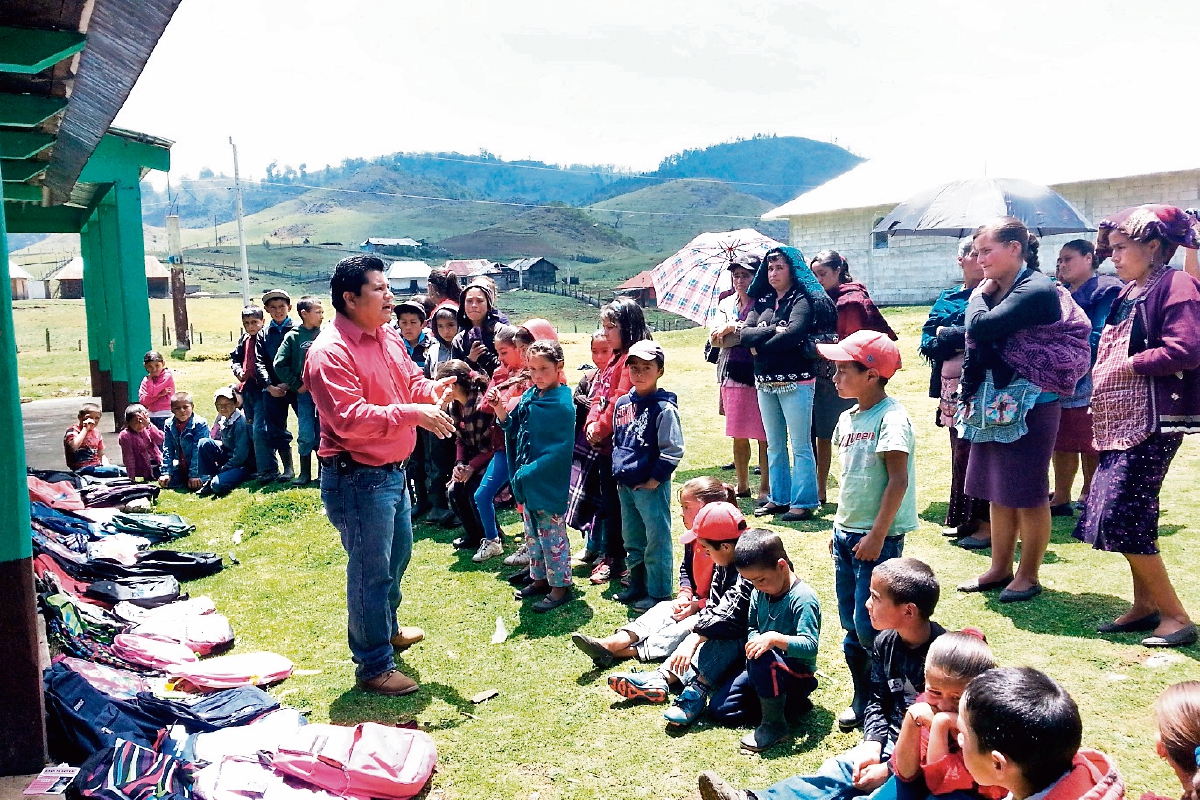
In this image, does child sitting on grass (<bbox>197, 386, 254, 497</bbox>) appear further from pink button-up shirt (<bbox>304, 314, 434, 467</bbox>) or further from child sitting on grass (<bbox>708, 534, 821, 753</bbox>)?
child sitting on grass (<bbox>708, 534, 821, 753</bbox>)

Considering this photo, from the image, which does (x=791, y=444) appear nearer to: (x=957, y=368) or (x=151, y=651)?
(x=957, y=368)

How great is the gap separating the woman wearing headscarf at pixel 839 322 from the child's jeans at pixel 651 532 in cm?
246

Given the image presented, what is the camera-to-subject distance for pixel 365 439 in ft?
14.3

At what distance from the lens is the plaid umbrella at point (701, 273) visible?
30.1ft

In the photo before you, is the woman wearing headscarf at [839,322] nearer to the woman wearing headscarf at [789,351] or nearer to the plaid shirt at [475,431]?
the woman wearing headscarf at [789,351]

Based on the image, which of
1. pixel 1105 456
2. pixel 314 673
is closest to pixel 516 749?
pixel 314 673

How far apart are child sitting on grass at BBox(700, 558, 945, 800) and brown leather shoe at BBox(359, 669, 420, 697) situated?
195 cm

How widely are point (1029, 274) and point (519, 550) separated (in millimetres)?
3936

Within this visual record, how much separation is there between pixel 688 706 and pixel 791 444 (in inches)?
134

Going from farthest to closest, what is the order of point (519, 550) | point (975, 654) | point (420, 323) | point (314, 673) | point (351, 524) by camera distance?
1. point (420, 323)
2. point (519, 550)
3. point (314, 673)
4. point (351, 524)
5. point (975, 654)

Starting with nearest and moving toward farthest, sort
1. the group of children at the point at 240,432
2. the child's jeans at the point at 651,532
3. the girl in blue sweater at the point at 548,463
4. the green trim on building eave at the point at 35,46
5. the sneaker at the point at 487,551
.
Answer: the green trim on building eave at the point at 35,46 → the child's jeans at the point at 651,532 → the girl in blue sweater at the point at 548,463 → the sneaker at the point at 487,551 → the group of children at the point at 240,432

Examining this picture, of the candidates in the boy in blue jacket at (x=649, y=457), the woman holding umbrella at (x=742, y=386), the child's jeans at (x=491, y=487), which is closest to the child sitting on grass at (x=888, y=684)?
the boy in blue jacket at (x=649, y=457)

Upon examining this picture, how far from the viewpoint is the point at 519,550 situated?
6719 mm

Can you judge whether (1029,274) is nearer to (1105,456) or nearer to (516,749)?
(1105,456)
